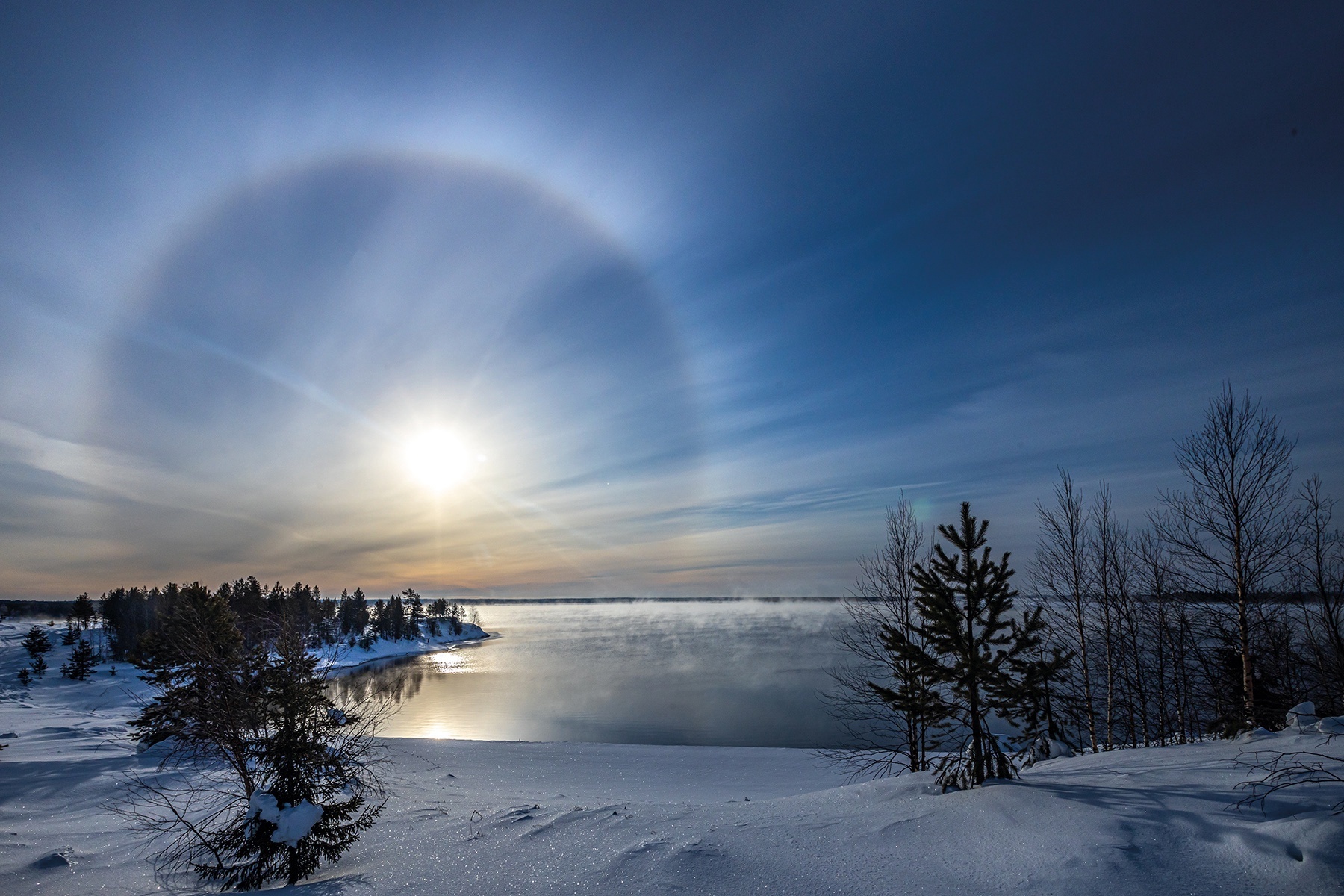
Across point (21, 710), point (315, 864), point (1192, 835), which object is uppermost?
point (1192, 835)

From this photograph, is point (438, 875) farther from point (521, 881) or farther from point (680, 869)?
point (680, 869)

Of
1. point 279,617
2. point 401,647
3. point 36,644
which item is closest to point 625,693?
point 279,617

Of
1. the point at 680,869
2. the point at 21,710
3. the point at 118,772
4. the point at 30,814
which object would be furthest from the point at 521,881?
the point at 21,710

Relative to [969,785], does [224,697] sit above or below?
above

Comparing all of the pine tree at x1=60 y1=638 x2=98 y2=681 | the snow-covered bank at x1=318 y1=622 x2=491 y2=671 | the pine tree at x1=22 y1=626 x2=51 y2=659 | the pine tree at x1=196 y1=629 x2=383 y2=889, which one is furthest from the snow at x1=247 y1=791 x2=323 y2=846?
the pine tree at x1=22 y1=626 x2=51 y2=659

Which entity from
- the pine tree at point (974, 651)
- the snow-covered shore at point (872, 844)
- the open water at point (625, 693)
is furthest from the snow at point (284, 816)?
the pine tree at point (974, 651)

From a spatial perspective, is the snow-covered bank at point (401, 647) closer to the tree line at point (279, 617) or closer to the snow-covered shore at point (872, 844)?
the tree line at point (279, 617)

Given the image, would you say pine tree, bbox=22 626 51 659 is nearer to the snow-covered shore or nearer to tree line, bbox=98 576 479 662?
tree line, bbox=98 576 479 662
